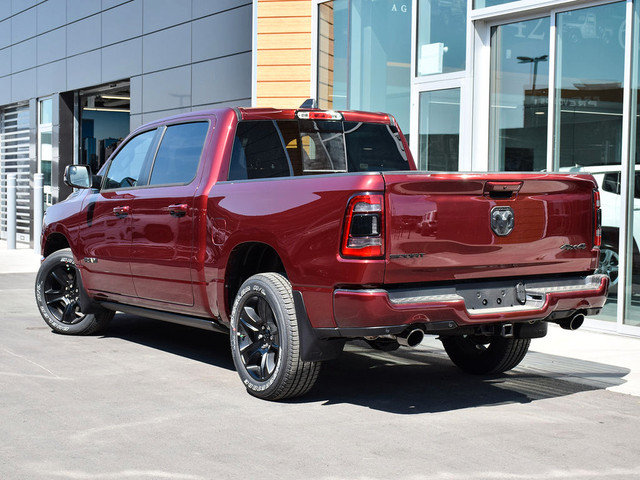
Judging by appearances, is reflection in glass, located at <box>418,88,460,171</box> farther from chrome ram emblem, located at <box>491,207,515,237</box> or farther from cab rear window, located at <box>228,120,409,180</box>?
chrome ram emblem, located at <box>491,207,515,237</box>

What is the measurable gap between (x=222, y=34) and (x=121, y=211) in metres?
8.86

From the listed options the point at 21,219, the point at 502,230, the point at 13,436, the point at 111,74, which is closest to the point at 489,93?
the point at 502,230

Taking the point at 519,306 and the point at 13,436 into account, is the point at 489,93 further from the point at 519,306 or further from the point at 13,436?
the point at 13,436

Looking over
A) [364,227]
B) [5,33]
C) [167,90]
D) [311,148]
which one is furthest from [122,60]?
→ [364,227]

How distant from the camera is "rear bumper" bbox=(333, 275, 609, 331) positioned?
5.16 m

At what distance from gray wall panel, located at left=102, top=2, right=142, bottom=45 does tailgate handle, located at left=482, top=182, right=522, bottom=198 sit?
46.3 feet

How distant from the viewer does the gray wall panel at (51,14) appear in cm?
2136

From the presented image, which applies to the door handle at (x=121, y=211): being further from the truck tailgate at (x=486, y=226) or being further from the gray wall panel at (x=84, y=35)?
the gray wall panel at (x=84, y=35)

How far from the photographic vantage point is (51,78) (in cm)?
2211

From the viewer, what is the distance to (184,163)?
707cm

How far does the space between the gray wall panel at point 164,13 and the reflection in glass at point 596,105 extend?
854 cm

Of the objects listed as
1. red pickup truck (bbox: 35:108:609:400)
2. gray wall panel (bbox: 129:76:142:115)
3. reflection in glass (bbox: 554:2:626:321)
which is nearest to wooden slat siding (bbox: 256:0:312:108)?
gray wall panel (bbox: 129:76:142:115)

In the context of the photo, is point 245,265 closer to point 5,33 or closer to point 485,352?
point 485,352

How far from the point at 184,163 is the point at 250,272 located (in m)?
1.13
